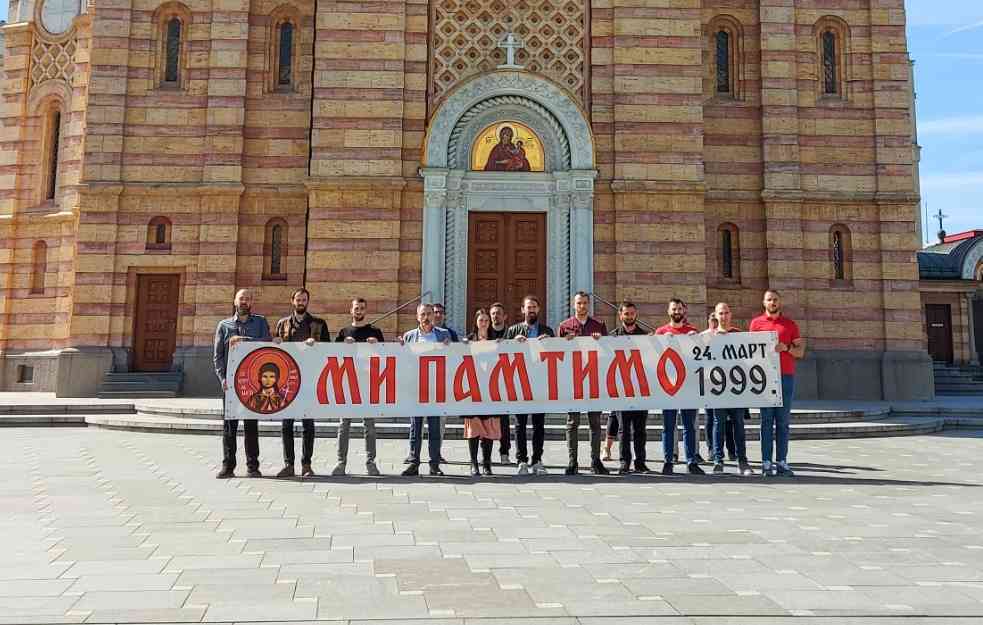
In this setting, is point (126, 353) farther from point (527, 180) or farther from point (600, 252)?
point (600, 252)

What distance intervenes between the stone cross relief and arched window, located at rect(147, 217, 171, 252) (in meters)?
9.30

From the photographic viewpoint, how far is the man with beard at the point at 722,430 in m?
8.82

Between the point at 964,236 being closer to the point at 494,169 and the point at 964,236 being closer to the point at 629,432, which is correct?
the point at 494,169

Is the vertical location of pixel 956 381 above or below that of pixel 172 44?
below

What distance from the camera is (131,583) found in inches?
167

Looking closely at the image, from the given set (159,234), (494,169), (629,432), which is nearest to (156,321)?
(159,234)

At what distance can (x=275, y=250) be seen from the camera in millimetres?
17688

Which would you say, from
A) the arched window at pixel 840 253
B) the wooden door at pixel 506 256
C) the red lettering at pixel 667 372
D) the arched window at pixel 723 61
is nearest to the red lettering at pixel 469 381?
the red lettering at pixel 667 372

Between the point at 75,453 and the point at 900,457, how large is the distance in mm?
12273

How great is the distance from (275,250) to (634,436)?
1191 centimetres

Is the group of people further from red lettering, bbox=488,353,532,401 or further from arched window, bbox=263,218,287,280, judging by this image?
arched window, bbox=263,218,287,280

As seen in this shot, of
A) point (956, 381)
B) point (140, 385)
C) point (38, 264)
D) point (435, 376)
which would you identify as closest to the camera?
point (435, 376)

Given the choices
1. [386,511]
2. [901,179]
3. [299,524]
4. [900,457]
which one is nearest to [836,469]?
[900,457]

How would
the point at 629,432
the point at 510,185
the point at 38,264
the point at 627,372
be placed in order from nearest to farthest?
the point at 629,432, the point at 627,372, the point at 510,185, the point at 38,264
